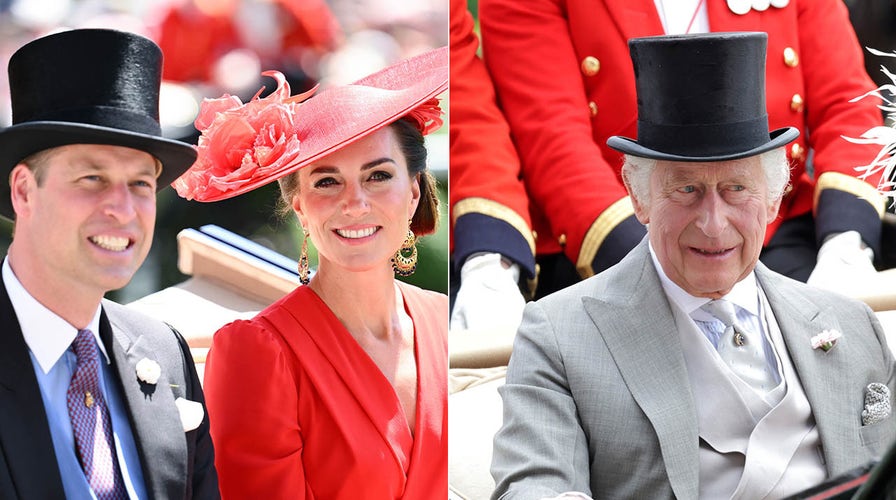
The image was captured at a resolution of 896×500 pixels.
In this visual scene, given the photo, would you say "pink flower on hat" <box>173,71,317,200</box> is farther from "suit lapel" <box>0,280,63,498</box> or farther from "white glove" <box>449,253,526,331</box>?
"white glove" <box>449,253,526,331</box>

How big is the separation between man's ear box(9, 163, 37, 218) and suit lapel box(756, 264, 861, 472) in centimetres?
163

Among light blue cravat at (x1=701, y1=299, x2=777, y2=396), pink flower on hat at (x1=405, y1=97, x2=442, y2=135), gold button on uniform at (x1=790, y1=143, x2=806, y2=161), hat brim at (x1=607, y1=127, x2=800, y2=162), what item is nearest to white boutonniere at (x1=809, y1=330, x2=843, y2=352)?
light blue cravat at (x1=701, y1=299, x2=777, y2=396)

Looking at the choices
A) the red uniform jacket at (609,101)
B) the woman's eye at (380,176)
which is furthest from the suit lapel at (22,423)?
the red uniform jacket at (609,101)

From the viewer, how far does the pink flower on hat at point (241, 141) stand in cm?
230

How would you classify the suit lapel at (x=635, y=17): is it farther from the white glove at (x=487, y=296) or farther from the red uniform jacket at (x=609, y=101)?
the white glove at (x=487, y=296)

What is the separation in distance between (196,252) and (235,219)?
102mm

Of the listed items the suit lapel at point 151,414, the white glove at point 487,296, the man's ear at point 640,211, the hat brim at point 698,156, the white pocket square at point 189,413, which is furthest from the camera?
the white glove at point 487,296

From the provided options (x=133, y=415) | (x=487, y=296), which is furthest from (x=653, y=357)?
(x=133, y=415)

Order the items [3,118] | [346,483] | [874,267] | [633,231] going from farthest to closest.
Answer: [874,267], [633,231], [346,483], [3,118]

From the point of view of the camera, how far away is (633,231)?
125 inches

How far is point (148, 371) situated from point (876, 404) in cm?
158

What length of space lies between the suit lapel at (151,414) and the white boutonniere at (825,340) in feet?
4.59

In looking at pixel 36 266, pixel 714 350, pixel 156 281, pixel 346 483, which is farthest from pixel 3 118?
pixel 714 350

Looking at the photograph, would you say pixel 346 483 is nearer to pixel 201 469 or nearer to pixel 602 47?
pixel 201 469
